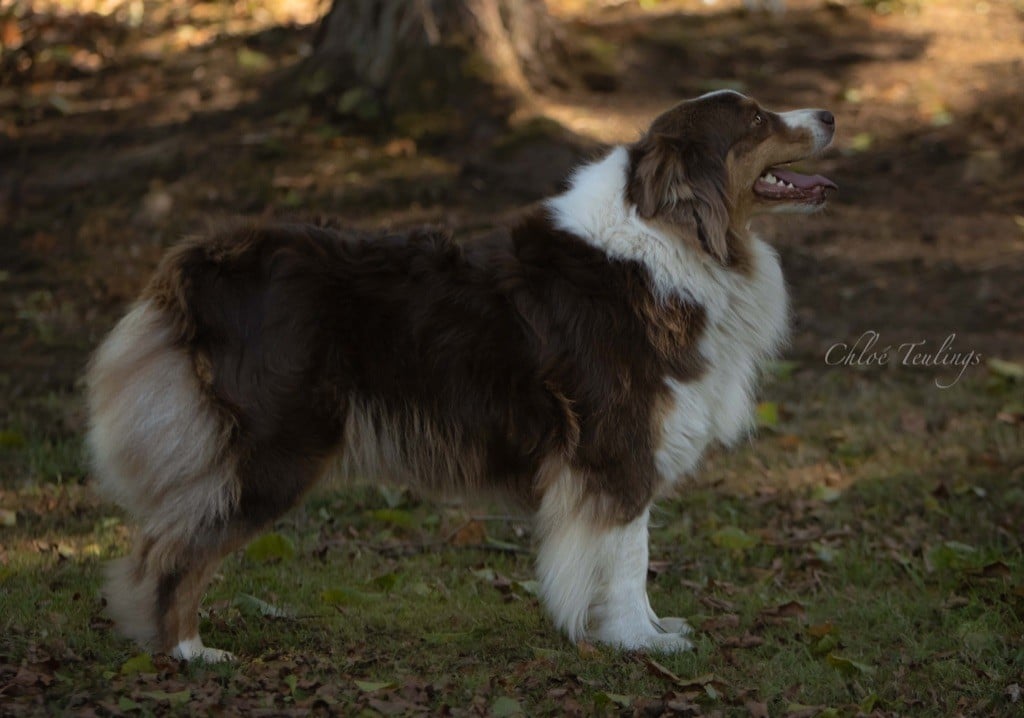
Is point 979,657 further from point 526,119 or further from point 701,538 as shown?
point 526,119

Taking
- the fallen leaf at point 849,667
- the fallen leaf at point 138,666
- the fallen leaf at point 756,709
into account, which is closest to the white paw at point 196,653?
the fallen leaf at point 138,666

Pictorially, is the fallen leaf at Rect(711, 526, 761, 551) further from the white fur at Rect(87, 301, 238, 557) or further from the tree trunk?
the tree trunk

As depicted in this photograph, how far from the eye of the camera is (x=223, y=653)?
4.61 meters

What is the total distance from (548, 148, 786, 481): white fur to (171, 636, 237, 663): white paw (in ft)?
5.78

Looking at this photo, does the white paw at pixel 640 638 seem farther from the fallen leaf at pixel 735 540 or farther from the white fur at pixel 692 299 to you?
the fallen leaf at pixel 735 540

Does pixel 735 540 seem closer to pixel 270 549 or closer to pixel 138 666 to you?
pixel 270 549

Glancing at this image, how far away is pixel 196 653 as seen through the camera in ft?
14.8

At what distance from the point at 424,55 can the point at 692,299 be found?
6.16 m

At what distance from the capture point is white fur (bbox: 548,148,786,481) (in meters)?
4.86

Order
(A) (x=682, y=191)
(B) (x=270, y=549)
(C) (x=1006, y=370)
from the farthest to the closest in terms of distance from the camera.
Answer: (C) (x=1006, y=370) → (B) (x=270, y=549) → (A) (x=682, y=191)

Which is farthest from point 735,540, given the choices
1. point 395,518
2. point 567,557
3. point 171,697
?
point 171,697

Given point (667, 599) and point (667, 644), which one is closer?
point (667, 644)

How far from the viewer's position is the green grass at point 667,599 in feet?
14.3

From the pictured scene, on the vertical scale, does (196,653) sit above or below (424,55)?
below
